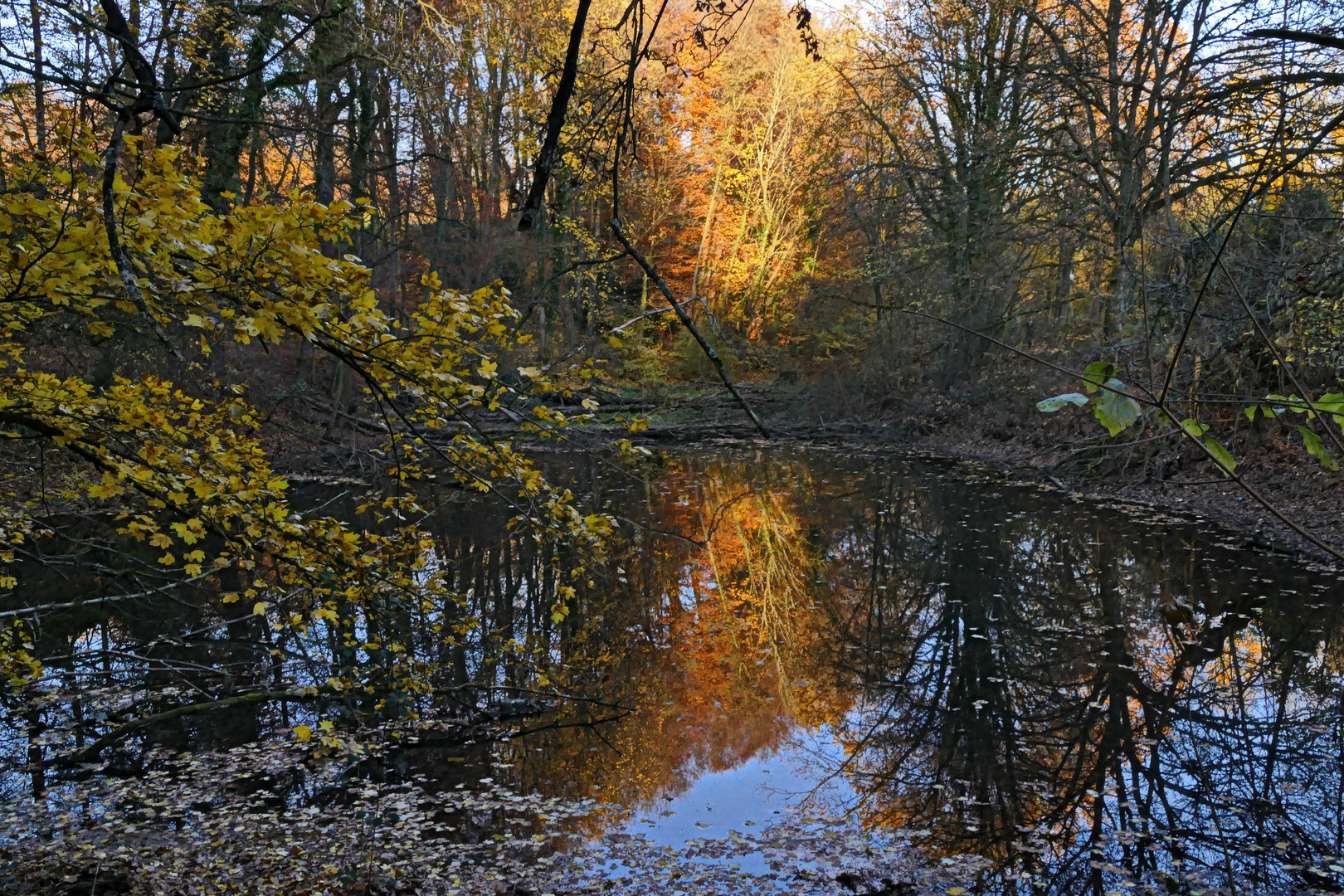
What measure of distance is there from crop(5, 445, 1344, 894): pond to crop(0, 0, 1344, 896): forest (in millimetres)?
37

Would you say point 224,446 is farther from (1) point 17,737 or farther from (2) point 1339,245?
(2) point 1339,245

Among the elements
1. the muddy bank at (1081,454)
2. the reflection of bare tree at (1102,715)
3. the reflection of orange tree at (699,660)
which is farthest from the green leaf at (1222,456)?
the reflection of bare tree at (1102,715)

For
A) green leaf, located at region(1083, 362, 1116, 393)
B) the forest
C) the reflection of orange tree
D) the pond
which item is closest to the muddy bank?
the forest

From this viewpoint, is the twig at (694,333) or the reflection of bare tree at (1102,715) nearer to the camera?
the twig at (694,333)

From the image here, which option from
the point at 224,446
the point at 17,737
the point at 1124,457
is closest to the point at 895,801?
the point at 224,446

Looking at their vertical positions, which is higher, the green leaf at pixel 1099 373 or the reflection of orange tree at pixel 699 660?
the green leaf at pixel 1099 373

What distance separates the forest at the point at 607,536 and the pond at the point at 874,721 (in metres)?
0.04

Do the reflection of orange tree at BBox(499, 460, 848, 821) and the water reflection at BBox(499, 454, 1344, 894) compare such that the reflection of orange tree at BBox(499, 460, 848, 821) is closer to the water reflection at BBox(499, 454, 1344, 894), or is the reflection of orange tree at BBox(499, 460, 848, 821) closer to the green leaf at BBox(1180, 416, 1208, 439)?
the water reflection at BBox(499, 454, 1344, 894)

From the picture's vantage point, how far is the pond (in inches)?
163

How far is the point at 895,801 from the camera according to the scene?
15.6ft

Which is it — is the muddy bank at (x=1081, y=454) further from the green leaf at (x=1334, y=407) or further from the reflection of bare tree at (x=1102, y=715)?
the reflection of bare tree at (x=1102, y=715)

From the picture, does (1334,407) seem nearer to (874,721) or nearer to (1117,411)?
(1117,411)

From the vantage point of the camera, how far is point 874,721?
19.0 ft

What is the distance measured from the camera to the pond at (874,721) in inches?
163
